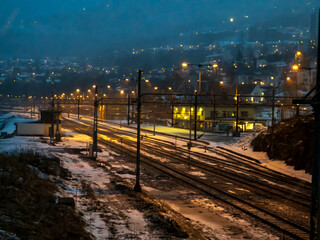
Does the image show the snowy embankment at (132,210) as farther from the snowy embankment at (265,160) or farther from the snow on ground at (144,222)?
the snowy embankment at (265,160)

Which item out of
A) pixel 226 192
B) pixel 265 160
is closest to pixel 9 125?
pixel 265 160

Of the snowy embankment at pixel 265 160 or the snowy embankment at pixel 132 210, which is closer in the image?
the snowy embankment at pixel 132 210

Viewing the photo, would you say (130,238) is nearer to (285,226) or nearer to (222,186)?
(285,226)

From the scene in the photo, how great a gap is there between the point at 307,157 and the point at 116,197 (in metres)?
17.2

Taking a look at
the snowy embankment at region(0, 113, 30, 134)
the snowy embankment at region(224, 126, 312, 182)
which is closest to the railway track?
the snowy embankment at region(224, 126, 312, 182)

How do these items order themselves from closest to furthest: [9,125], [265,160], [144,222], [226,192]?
[144,222] → [226,192] → [265,160] → [9,125]

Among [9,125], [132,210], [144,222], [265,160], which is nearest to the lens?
[144,222]

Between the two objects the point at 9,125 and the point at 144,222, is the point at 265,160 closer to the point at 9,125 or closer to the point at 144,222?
the point at 144,222

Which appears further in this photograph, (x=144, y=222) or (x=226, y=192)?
(x=226, y=192)

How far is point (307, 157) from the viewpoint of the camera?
28.1 metres

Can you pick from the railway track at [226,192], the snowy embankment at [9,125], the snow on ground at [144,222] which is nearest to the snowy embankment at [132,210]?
the snow on ground at [144,222]

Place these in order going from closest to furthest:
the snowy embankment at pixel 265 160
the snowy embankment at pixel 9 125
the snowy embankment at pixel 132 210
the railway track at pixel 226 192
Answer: the snowy embankment at pixel 132 210 → the railway track at pixel 226 192 → the snowy embankment at pixel 265 160 → the snowy embankment at pixel 9 125

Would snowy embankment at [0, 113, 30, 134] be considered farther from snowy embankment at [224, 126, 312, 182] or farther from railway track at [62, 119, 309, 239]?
→ snowy embankment at [224, 126, 312, 182]

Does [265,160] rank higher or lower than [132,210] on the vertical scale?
lower
